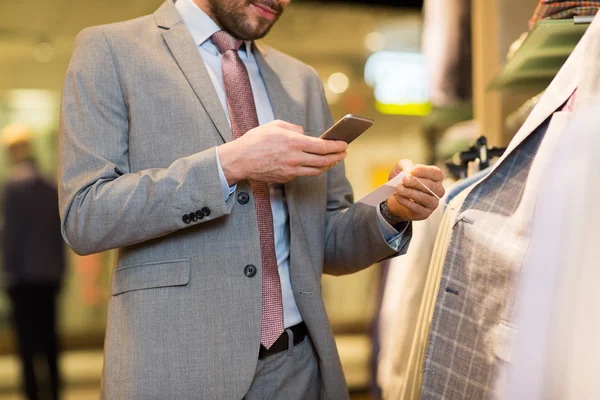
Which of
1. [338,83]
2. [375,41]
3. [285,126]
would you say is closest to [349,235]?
[285,126]

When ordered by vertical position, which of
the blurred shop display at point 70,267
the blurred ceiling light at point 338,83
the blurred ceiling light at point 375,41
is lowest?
the blurred shop display at point 70,267

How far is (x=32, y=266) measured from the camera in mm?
4598

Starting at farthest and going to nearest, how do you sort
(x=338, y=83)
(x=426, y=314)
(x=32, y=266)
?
(x=338, y=83), (x=32, y=266), (x=426, y=314)

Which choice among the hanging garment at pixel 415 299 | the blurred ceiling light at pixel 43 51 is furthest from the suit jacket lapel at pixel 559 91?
the blurred ceiling light at pixel 43 51

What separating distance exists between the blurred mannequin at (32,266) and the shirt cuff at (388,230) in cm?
347

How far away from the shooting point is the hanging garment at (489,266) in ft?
4.46

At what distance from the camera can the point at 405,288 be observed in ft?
6.74

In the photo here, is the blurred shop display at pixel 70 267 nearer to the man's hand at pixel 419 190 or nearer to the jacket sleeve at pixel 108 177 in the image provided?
the jacket sleeve at pixel 108 177

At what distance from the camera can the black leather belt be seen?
4.94ft

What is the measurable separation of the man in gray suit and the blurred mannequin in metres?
3.35

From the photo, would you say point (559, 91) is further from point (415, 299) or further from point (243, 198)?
point (415, 299)

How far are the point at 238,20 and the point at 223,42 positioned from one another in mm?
69

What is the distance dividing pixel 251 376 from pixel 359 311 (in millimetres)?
6610

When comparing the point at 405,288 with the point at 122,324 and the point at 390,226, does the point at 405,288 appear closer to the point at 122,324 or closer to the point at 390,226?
the point at 390,226
